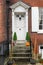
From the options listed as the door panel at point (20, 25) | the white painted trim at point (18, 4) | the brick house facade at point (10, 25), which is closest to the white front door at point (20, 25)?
the door panel at point (20, 25)

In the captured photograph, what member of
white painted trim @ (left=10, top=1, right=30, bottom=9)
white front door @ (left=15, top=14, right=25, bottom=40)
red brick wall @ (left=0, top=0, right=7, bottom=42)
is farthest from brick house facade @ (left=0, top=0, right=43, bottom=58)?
white front door @ (left=15, top=14, right=25, bottom=40)

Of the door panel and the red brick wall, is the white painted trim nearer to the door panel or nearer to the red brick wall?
the red brick wall

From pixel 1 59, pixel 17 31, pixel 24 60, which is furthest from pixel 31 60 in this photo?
pixel 17 31

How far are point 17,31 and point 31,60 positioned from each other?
4134 mm

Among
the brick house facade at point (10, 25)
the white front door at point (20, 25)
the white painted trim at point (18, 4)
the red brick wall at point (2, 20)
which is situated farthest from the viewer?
the white front door at point (20, 25)

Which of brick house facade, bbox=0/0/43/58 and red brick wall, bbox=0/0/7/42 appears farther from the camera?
brick house facade, bbox=0/0/43/58

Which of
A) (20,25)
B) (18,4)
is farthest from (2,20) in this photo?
(18,4)

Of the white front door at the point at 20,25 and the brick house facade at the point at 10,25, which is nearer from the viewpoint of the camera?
the brick house facade at the point at 10,25

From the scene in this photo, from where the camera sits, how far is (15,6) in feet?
68.9

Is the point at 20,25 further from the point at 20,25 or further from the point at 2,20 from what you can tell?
the point at 2,20

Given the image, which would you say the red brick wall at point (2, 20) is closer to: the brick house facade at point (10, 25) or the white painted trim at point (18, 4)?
the brick house facade at point (10, 25)

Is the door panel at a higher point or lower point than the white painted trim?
lower

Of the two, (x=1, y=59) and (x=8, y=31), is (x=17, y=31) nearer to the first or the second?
(x=8, y=31)

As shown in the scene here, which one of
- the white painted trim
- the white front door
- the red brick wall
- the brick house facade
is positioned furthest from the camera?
the white front door
